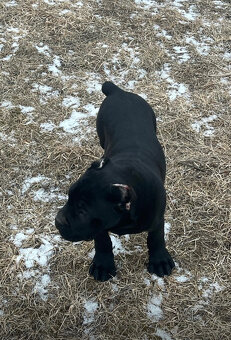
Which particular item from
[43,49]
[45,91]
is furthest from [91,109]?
[43,49]

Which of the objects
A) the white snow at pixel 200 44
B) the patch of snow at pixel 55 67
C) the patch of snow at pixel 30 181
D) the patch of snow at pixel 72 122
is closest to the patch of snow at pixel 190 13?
the white snow at pixel 200 44

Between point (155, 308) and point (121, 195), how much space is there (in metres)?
1.22

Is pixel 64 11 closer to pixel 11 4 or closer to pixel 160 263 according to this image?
pixel 11 4

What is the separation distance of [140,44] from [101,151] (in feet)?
6.67

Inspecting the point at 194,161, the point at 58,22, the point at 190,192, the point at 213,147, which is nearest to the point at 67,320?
the point at 190,192

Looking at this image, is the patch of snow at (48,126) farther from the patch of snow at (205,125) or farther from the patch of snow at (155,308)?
the patch of snow at (155,308)

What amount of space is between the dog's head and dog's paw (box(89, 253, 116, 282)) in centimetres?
80

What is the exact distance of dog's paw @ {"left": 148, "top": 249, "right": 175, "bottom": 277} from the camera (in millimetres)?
3213

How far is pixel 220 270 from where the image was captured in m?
3.29

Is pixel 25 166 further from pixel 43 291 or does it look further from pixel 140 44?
pixel 140 44

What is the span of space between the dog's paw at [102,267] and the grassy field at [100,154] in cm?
5

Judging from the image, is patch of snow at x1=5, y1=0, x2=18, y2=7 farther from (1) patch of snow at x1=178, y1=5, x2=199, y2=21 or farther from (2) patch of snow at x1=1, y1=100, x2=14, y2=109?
(1) patch of snow at x1=178, y1=5, x2=199, y2=21

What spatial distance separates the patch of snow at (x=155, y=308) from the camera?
9.89ft

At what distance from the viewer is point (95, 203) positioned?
7.44 ft
